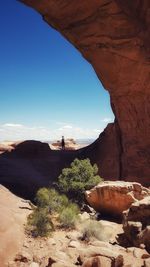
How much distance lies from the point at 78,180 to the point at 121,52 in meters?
8.80

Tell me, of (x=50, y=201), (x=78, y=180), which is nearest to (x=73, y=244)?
(x=50, y=201)

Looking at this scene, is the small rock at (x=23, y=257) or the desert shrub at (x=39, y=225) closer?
the small rock at (x=23, y=257)

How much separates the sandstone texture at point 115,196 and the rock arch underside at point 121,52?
6057mm

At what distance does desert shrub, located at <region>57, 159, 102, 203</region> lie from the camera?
56.0 feet

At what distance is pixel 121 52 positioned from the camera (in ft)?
63.8

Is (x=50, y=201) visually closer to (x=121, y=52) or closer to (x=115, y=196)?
(x=115, y=196)

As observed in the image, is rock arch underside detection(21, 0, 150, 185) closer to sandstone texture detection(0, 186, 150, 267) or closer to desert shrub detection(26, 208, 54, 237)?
sandstone texture detection(0, 186, 150, 267)

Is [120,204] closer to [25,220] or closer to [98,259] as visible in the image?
[25,220]

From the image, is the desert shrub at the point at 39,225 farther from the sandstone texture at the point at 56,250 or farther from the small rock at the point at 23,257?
the small rock at the point at 23,257

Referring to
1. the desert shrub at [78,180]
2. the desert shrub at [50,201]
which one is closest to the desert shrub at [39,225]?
the desert shrub at [50,201]

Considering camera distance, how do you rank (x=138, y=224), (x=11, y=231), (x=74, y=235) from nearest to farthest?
(x=11, y=231) < (x=138, y=224) < (x=74, y=235)

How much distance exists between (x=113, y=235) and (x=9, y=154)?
21965mm

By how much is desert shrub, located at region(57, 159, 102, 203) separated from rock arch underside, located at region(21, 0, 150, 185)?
4.34m

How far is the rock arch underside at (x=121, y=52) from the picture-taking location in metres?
18.3
